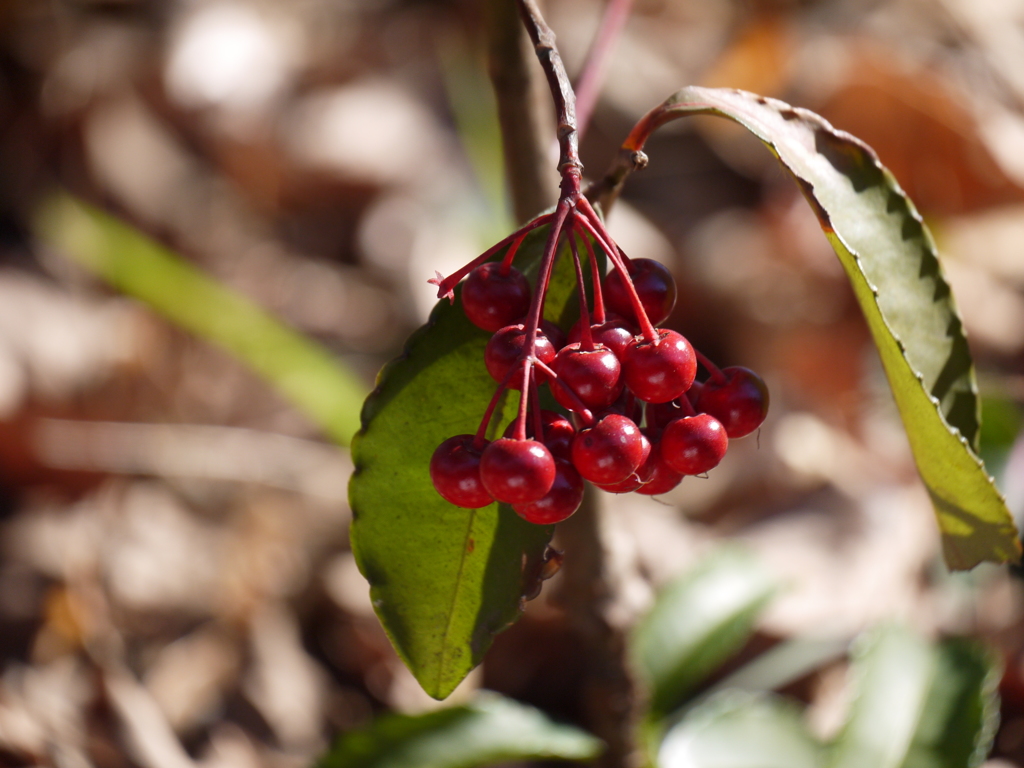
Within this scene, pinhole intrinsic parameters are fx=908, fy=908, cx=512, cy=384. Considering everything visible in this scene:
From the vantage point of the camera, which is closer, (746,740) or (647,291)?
(647,291)

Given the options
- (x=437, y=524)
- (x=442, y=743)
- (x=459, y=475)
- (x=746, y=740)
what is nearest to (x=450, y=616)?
(x=437, y=524)

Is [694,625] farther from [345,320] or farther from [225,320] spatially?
[345,320]

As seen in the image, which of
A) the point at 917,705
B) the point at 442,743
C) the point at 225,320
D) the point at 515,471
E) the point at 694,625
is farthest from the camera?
the point at 225,320

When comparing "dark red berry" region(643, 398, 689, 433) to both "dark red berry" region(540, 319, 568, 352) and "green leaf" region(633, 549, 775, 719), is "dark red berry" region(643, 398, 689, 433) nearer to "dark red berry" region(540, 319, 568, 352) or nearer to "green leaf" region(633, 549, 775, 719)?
"dark red berry" region(540, 319, 568, 352)

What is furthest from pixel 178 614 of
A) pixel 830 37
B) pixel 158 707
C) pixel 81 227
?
pixel 830 37

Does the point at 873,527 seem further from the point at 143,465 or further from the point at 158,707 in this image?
the point at 143,465

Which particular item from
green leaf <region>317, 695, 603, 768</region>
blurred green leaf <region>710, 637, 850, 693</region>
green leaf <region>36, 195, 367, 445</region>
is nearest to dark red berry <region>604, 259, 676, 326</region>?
green leaf <region>317, 695, 603, 768</region>

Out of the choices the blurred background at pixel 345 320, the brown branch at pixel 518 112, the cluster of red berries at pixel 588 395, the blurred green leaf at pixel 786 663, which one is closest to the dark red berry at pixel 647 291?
the cluster of red berries at pixel 588 395
